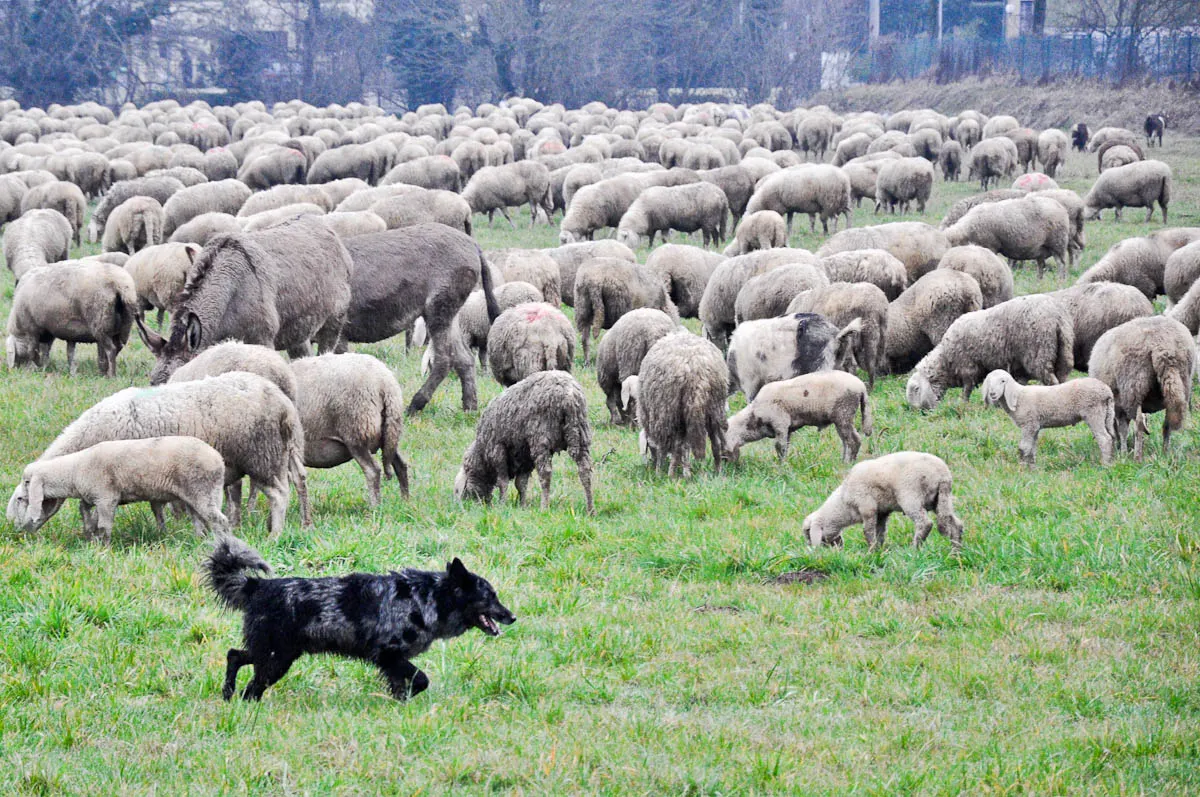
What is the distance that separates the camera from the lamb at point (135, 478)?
7367 mm

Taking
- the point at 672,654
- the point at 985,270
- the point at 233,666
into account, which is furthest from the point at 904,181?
the point at 233,666

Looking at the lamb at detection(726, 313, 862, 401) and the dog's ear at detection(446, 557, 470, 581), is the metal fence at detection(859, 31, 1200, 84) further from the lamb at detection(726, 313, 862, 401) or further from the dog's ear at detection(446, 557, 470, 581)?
the dog's ear at detection(446, 557, 470, 581)

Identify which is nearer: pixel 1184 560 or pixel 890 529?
pixel 1184 560

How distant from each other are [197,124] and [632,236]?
26.2m

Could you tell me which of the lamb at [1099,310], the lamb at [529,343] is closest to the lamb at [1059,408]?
the lamb at [1099,310]

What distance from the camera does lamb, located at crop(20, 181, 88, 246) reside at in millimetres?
23938

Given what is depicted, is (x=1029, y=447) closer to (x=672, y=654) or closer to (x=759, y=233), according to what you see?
(x=672, y=654)

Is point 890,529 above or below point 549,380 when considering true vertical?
below

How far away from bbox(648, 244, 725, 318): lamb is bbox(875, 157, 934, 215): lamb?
11401 mm

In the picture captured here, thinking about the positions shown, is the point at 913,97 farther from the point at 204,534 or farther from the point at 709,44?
the point at 204,534

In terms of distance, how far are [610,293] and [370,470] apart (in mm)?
5746

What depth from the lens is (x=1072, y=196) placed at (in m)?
19.8

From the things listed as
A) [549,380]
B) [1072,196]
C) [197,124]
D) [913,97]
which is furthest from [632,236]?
[913,97]

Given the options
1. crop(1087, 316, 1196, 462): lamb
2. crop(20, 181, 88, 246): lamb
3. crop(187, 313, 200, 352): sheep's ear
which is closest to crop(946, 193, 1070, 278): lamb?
crop(1087, 316, 1196, 462): lamb
